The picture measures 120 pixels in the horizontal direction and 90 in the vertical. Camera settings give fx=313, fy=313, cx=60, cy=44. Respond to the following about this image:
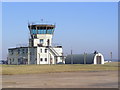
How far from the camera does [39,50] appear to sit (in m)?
83.4

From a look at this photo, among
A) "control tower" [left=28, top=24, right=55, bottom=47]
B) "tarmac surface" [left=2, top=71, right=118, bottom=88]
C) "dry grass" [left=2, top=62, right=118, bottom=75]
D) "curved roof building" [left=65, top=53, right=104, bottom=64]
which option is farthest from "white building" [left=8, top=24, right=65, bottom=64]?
"tarmac surface" [left=2, top=71, right=118, bottom=88]

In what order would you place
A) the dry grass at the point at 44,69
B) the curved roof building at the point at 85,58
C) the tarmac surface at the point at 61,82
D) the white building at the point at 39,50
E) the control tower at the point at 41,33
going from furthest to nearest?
the control tower at the point at 41,33 < the curved roof building at the point at 85,58 < the white building at the point at 39,50 < the dry grass at the point at 44,69 < the tarmac surface at the point at 61,82

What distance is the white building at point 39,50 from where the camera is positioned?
83562 millimetres

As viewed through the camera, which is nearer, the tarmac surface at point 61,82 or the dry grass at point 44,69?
the tarmac surface at point 61,82

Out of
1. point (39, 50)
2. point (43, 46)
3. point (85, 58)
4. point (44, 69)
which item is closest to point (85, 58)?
point (85, 58)

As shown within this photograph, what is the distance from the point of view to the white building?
83562mm

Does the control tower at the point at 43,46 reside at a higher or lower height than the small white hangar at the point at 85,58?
higher

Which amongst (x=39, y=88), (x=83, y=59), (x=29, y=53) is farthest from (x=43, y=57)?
(x=39, y=88)

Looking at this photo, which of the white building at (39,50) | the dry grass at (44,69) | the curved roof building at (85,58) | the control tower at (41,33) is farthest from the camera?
the control tower at (41,33)

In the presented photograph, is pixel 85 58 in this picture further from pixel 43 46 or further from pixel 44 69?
pixel 44 69

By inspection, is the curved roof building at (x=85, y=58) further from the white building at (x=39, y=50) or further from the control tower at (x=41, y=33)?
the control tower at (x=41, y=33)

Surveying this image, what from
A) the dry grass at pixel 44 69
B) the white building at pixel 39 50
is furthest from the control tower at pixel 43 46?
the dry grass at pixel 44 69

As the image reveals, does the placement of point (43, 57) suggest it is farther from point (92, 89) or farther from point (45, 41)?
point (92, 89)

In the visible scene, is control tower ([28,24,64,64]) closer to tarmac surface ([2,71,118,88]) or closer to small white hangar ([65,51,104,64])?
small white hangar ([65,51,104,64])
